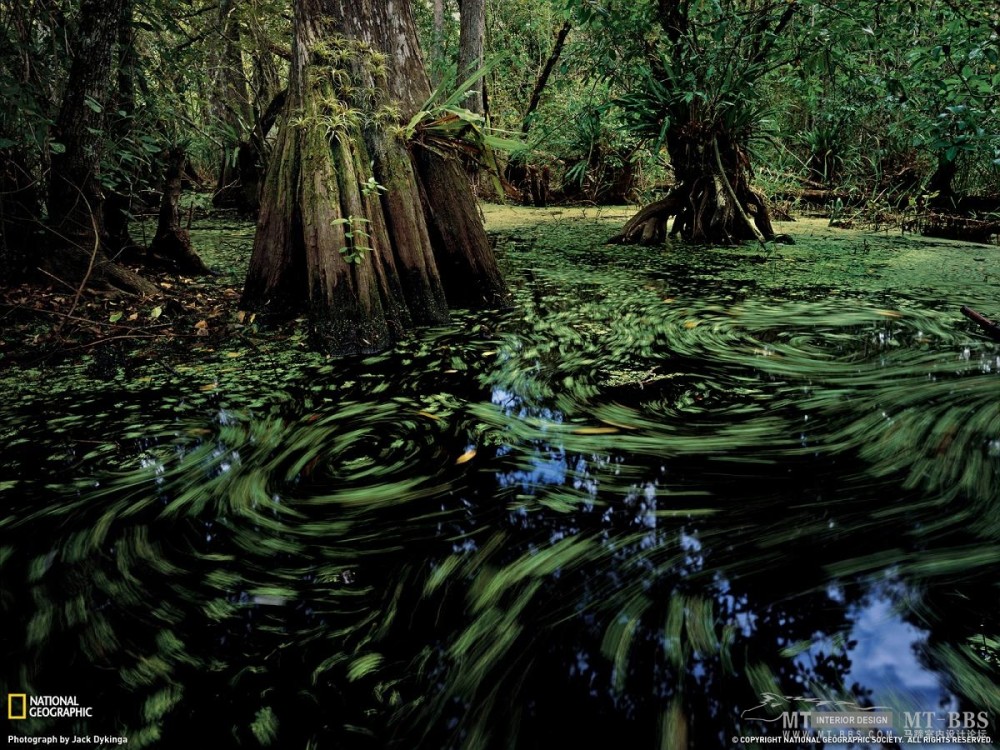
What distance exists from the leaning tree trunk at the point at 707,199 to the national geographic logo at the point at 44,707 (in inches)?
231

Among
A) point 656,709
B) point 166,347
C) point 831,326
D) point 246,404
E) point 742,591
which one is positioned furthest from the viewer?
point 831,326

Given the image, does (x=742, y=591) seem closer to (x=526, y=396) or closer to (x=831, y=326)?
(x=526, y=396)

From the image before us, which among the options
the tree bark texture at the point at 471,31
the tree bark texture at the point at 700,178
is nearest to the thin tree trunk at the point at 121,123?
the tree bark texture at the point at 700,178

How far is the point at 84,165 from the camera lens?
149 inches

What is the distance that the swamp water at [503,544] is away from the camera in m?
1.13

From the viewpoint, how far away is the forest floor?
3.08 m

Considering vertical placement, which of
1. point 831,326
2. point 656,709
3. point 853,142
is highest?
point 853,142

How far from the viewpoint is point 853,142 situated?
893 cm

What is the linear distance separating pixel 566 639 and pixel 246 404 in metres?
1.66

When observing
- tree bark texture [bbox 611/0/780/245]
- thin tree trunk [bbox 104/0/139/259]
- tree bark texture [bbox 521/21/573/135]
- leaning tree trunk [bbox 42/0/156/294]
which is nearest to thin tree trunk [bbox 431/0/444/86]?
tree bark texture [bbox 521/21/573/135]

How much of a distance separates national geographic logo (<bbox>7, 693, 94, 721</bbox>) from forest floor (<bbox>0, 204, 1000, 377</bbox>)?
6.32 ft

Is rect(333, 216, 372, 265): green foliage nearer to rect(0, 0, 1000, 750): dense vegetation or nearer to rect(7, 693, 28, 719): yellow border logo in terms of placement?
rect(0, 0, 1000, 750): dense vegetation

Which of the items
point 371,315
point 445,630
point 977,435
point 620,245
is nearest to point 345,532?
point 445,630

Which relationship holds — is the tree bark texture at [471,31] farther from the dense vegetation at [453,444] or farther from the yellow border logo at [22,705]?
the yellow border logo at [22,705]
